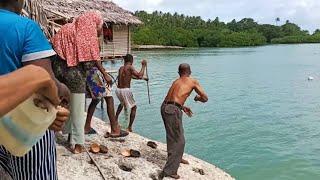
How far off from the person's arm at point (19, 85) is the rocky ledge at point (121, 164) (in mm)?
4194

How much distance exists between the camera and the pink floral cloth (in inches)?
233

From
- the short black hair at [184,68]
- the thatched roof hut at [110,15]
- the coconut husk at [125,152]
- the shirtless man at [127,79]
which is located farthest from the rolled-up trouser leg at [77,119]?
the thatched roof hut at [110,15]

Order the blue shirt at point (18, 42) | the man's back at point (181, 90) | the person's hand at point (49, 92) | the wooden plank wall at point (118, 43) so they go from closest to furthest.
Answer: the person's hand at point (49, 92) → the blue shirt at point (18, 42) → the man's back at point (181, 90) → the wooden plank wall at point (118, 43)

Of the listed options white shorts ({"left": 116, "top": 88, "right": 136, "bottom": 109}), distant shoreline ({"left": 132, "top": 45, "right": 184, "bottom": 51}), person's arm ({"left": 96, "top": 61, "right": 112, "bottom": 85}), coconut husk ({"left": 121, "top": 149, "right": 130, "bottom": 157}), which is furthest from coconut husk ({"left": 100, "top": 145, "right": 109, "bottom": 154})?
distant shoreline ({"left": 132, "top": 45, "right": 184, "bottom": 51})

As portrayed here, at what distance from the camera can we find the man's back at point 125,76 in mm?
8752

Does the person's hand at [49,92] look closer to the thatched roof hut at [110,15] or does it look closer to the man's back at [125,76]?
the man's back at [125,76]

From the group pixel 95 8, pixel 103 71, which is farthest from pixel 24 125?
pixel 95 8

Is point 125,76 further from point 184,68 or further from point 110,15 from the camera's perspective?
point 110,15

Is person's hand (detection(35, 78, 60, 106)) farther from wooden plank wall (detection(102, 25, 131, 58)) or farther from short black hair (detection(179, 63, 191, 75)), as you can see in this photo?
wooden plank wall (detection(102, 25, 131, 58))

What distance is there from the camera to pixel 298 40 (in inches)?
4656

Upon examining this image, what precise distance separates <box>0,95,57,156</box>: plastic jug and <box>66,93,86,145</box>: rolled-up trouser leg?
3743 millimetres

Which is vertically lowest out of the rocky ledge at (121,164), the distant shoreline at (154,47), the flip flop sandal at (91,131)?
the distant shoreline at (154,47)

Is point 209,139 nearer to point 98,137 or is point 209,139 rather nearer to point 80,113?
point 98,137

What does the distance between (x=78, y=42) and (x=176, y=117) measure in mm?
1658
